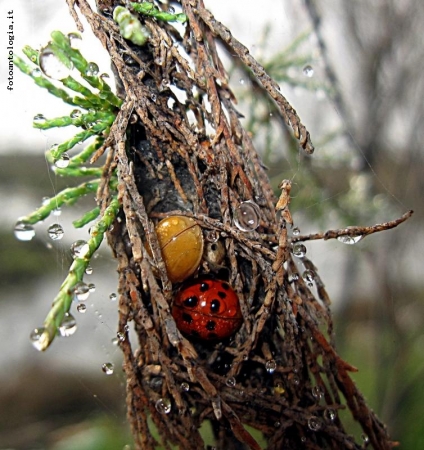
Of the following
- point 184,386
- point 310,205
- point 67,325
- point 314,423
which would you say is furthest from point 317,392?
point 310,205

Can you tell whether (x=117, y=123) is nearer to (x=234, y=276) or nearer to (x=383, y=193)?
(x=234, y=276)

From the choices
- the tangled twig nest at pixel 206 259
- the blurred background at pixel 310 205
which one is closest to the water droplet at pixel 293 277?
the tangled twig nest at pixel 206 259

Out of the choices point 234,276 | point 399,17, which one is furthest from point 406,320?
point 234,276

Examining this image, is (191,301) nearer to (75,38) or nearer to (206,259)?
(206,259)

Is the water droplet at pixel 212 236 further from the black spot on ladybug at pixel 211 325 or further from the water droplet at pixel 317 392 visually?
the water droplet at pixel 317 392

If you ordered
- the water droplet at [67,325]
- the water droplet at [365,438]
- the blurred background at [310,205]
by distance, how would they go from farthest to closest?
1. the blurred background at [310,205]
2. the water droplet at [365,438]
3. the water droplet at [67,325]

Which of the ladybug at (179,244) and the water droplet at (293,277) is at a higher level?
the ladybug at (179,244)
